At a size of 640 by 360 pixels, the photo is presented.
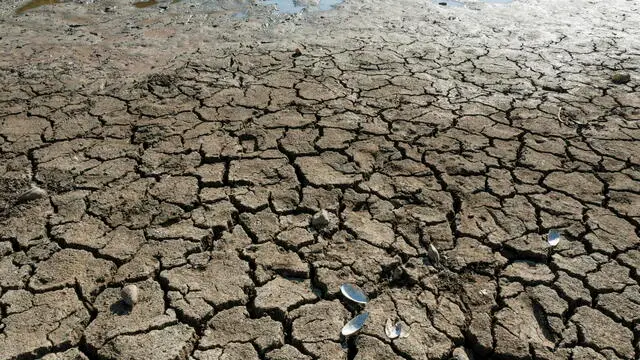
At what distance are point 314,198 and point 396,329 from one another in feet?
3.22

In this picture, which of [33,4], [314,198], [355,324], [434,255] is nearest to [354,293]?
[355,324]

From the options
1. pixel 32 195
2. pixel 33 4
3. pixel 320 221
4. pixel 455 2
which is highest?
pixel 455 2

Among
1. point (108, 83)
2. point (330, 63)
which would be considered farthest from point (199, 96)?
point (330, 63)

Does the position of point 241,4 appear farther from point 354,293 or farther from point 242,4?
point 354,293

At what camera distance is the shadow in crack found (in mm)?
2134

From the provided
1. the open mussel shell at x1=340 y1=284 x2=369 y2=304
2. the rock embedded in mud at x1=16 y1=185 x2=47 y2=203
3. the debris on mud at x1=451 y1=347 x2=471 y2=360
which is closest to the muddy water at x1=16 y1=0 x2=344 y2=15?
the rock embedded in mud at x1=16 y1=185 x2=47 y2=203

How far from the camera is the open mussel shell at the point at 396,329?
207 cm

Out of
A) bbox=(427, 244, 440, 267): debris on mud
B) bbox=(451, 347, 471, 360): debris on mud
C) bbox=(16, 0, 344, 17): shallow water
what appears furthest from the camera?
bbox=(16, 0, 344, 17): shallow water

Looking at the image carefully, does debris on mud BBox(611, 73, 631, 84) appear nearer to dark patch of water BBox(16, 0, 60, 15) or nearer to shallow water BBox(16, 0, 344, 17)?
shallow water BBox(16, 0, 344, 17)

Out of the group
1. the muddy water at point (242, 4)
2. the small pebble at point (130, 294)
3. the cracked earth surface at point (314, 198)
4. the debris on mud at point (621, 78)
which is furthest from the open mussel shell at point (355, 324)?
the muddy water at point (242, 4)

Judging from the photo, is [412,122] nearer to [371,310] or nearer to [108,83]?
[371,310]

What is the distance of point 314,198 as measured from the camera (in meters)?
2.86

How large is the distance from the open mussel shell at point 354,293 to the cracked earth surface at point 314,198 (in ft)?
0.15

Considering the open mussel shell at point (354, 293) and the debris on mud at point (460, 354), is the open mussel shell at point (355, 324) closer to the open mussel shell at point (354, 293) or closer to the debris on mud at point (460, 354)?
the open mussel shell at point (354, 293)
